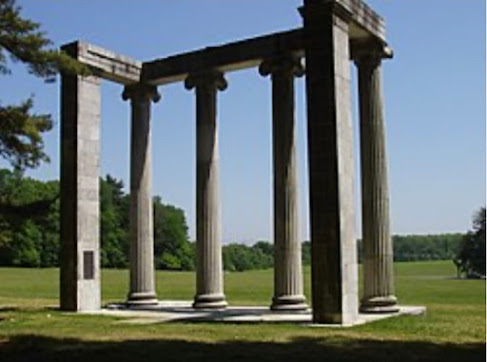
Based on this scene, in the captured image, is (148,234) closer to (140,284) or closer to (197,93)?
(140,284)

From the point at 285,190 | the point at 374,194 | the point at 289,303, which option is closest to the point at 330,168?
the point at 374,194

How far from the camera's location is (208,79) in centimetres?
5434

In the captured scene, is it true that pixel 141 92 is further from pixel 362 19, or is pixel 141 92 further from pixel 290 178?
pixel 362 19

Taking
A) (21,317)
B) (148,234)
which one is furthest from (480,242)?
(21,317)

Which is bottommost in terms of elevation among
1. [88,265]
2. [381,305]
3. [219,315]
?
[219,315]

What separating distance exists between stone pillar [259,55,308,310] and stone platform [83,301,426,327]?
1.71m

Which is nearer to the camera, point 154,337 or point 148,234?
point 154,337

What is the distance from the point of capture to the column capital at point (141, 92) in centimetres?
5819

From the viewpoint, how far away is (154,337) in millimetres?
34500

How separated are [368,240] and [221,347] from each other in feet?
64.6

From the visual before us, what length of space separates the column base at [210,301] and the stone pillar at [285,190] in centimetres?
552

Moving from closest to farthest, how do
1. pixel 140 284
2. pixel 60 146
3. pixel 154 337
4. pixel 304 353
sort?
pixel 304 353
pixel 154 337
pixel 60 146
pixel 140 284

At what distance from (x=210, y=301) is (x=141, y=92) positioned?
17.6 metres

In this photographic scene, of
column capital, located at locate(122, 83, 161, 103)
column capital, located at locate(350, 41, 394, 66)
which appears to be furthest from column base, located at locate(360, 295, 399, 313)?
column capital, located at locate(122, 83, 161, 103)
